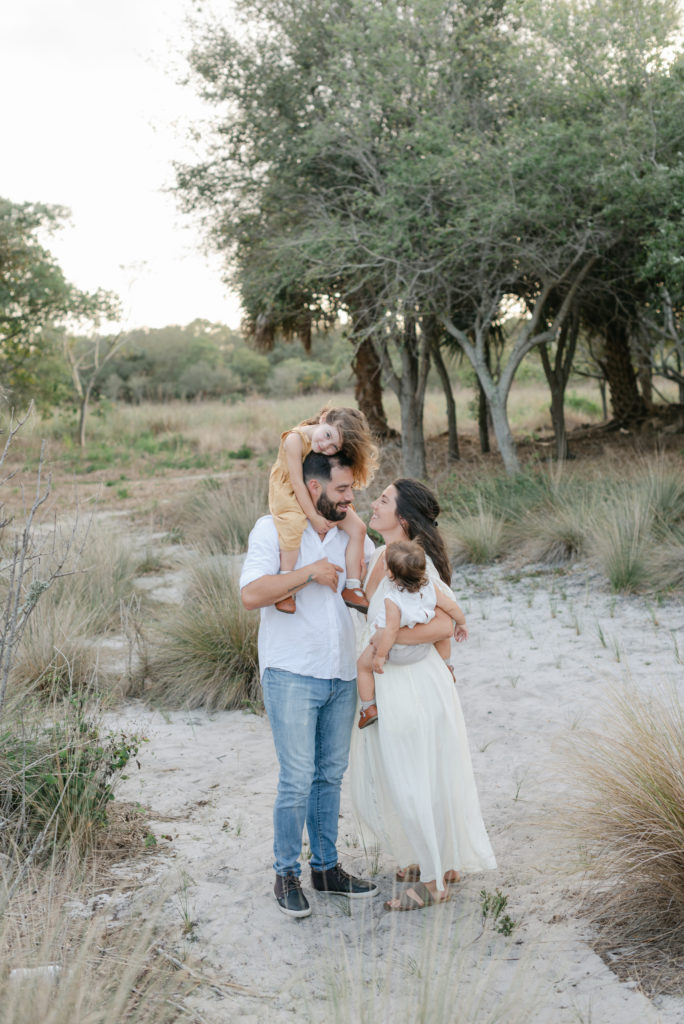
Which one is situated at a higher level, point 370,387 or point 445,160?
point 445,160

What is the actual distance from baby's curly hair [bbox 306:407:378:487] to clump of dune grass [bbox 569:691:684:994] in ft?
4.57

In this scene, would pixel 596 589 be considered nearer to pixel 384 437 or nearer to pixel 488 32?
pixel 488 32

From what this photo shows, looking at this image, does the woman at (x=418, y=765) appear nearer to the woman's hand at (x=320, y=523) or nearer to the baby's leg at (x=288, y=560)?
the woman's hand at (x=320, y=523)

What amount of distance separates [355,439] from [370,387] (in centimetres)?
1502

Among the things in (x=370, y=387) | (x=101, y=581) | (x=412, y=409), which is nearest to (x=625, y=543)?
(x=101, y=581)

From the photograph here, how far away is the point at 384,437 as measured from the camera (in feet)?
59.9

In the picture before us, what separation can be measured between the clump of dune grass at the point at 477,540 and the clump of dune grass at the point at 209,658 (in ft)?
11.3

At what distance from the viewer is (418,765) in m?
3.19

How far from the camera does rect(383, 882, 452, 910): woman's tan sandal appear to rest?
3.26 metres

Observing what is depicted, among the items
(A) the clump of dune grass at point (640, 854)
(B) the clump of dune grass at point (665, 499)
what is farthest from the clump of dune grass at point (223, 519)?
(A) the clump of dune grass at point (640, 854)

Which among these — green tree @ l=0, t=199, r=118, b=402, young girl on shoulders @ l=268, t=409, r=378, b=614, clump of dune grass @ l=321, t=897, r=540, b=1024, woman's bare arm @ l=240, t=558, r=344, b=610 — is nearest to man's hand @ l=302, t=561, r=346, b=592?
woman's bare arm @ l=240, t=558, r=344, b=610

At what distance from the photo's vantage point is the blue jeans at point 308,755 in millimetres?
3156

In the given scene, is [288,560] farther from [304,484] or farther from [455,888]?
[455,888]

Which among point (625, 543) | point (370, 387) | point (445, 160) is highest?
point (445, 160)
